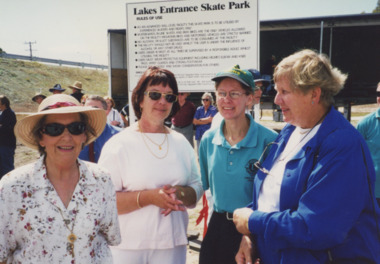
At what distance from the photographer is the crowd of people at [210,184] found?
1.43m

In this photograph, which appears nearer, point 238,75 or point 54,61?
point 238,75

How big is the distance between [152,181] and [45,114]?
77 cm

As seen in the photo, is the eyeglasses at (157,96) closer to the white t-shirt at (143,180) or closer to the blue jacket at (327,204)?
the white t-shirt at (143,180)

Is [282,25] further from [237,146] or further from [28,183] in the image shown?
[28,183]

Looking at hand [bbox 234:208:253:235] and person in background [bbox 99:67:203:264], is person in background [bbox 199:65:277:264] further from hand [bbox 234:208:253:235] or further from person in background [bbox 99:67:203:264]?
hand [bbox 234:208:253:235]

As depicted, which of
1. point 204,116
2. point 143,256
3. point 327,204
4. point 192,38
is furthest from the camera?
point 204,116

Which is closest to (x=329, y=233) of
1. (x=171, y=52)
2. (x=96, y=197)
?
(x=96, y=197)

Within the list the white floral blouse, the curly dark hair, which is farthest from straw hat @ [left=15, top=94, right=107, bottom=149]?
the curly dark hair

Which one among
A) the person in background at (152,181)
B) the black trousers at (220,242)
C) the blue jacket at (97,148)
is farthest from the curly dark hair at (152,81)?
the blue jacket at (97,148)

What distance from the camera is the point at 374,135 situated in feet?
11.5

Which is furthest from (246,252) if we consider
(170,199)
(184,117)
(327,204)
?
(184,117)

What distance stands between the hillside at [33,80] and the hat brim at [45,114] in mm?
22648

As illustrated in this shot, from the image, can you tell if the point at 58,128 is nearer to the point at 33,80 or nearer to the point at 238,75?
the point at 238,75

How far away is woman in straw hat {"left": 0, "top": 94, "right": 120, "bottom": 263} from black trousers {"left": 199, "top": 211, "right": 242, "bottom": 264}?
0.69 meters
